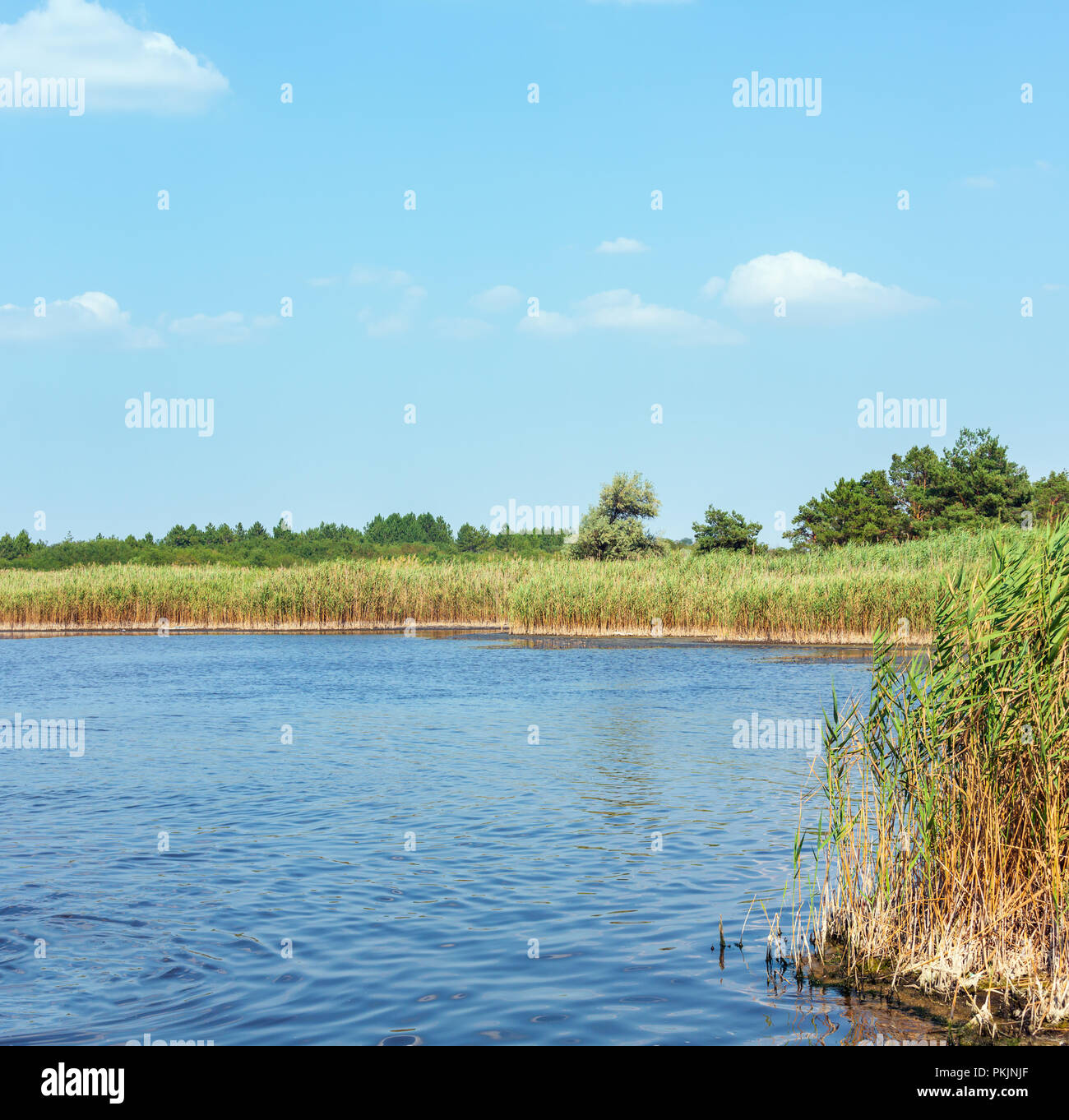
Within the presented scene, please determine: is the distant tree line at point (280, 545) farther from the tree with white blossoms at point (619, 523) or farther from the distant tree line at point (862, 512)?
the tree with white blossoms at point (619, 523)

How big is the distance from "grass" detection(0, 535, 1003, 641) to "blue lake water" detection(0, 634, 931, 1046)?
54.0ft

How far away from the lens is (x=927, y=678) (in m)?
8.95

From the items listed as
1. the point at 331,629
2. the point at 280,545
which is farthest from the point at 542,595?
the point at 280,545

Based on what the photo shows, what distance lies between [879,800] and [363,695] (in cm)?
2060

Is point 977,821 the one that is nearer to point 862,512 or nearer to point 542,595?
point 542,595

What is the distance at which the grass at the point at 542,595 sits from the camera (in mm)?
41062

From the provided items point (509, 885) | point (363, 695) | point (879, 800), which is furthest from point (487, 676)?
point (879, 800)

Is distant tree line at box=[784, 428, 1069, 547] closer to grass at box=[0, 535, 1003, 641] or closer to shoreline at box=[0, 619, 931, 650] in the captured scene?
grass at box=[0, 535, 1003, 641]

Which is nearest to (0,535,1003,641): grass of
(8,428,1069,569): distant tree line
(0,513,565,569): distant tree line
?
(8,428,1069,569): distant tree line

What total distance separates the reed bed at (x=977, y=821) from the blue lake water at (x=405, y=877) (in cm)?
76

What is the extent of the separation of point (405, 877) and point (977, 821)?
18.9ft

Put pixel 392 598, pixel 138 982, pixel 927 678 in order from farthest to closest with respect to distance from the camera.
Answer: pixel 392 598 < pixel 927 678 < pixel 138 982
